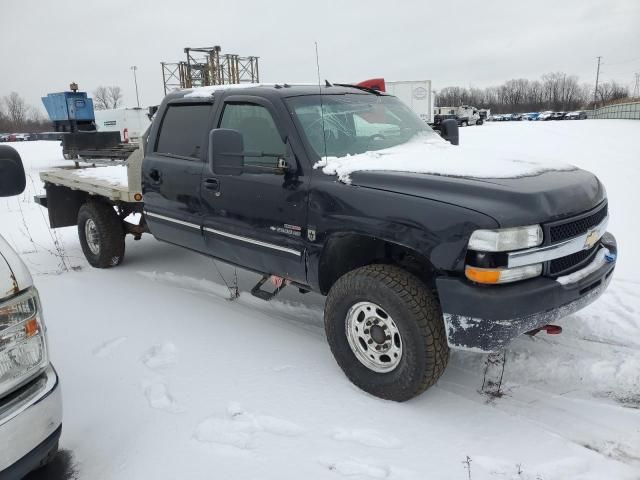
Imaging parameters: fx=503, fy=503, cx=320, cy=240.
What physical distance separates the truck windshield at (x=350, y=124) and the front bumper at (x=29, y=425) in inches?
86.5

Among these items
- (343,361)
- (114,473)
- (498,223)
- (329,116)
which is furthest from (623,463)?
(329,116)

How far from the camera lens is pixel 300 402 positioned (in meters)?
3.10

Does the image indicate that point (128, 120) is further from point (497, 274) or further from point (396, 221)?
point (497, 274)

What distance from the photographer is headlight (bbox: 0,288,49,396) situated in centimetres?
204

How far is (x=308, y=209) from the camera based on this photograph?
343cm

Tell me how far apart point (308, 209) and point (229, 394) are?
131 cm

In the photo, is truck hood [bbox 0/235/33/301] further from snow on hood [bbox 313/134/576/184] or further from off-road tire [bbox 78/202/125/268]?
off-road tire [bbox 78/202/125/268]

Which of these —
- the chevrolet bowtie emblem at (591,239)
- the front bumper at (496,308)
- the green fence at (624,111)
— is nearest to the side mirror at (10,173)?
the front bumper at (496,308)

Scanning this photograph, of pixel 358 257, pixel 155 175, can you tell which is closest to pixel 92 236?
pixel 155 175

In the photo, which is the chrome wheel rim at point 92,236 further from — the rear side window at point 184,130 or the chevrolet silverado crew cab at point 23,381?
the chevrolet silverado crew cab at point 23,381

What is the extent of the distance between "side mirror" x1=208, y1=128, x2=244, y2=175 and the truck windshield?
0.50 meters

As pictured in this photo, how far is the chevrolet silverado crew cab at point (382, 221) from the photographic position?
2670 millimetres

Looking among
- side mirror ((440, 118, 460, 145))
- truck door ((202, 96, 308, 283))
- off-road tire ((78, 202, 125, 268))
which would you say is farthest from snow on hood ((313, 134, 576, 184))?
off-road tire ((78, 202, 125, 268))

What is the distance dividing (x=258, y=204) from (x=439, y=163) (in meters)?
1.36
